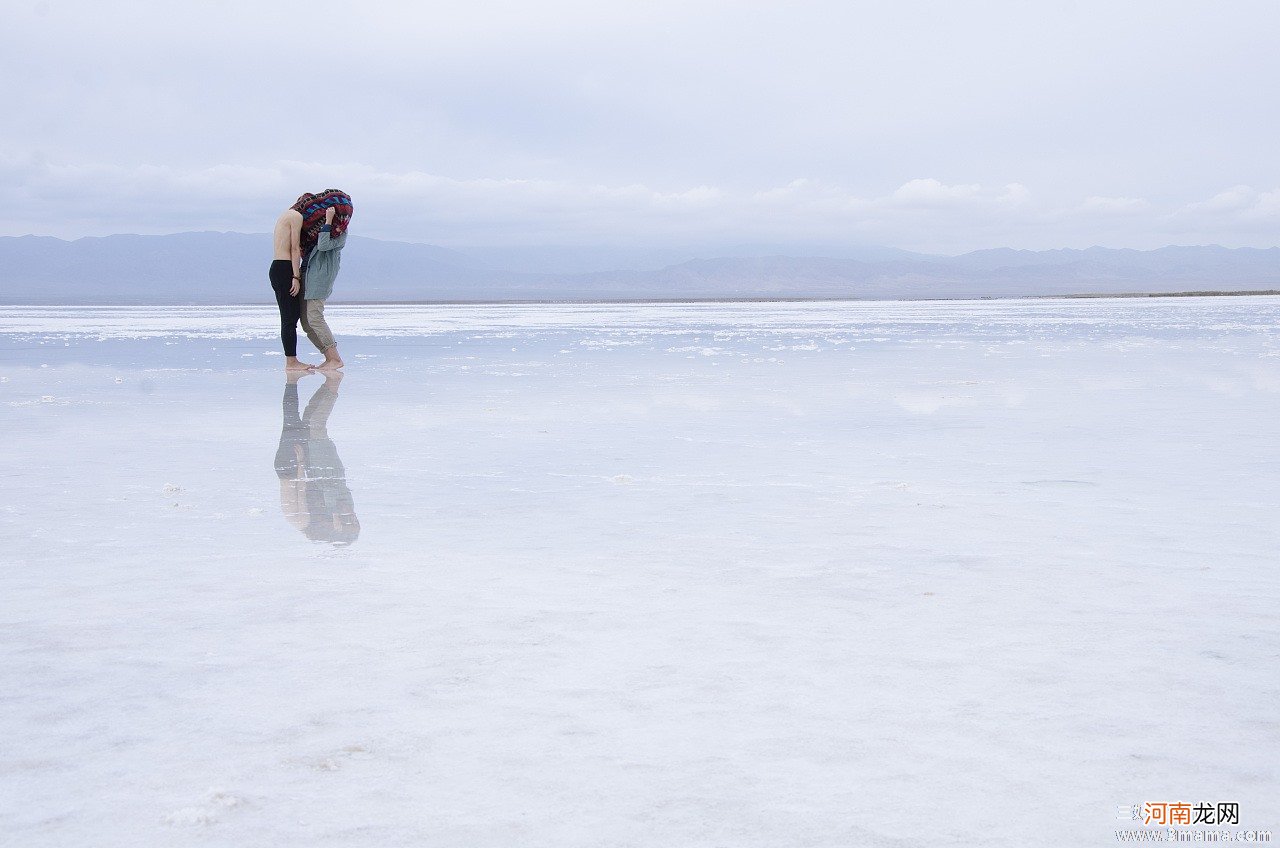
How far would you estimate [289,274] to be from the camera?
1023cm

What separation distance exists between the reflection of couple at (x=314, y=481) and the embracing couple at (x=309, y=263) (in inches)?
131

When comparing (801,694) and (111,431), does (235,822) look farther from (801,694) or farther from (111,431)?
(111,431)

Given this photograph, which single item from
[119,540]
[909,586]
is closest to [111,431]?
[119,540]

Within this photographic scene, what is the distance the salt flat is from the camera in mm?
1657

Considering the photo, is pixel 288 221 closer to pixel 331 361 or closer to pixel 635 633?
pixel 331 361

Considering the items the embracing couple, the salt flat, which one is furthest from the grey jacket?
the salt flat

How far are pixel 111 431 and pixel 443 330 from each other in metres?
13.5

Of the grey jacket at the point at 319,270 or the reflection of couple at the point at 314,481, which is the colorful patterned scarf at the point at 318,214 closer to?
the grey jacket at the point at 319,270

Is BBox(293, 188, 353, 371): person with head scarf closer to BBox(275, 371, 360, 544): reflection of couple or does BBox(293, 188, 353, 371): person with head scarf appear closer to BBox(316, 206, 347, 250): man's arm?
BBox(316, 206, 347, 250): man's arm

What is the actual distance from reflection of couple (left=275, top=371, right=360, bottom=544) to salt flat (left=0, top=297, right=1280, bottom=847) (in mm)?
28

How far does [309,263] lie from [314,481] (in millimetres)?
6553

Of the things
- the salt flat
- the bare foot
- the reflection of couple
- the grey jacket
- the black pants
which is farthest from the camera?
the grey jacket

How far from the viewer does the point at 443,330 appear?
1930 centimetres

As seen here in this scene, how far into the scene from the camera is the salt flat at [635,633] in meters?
1.66
